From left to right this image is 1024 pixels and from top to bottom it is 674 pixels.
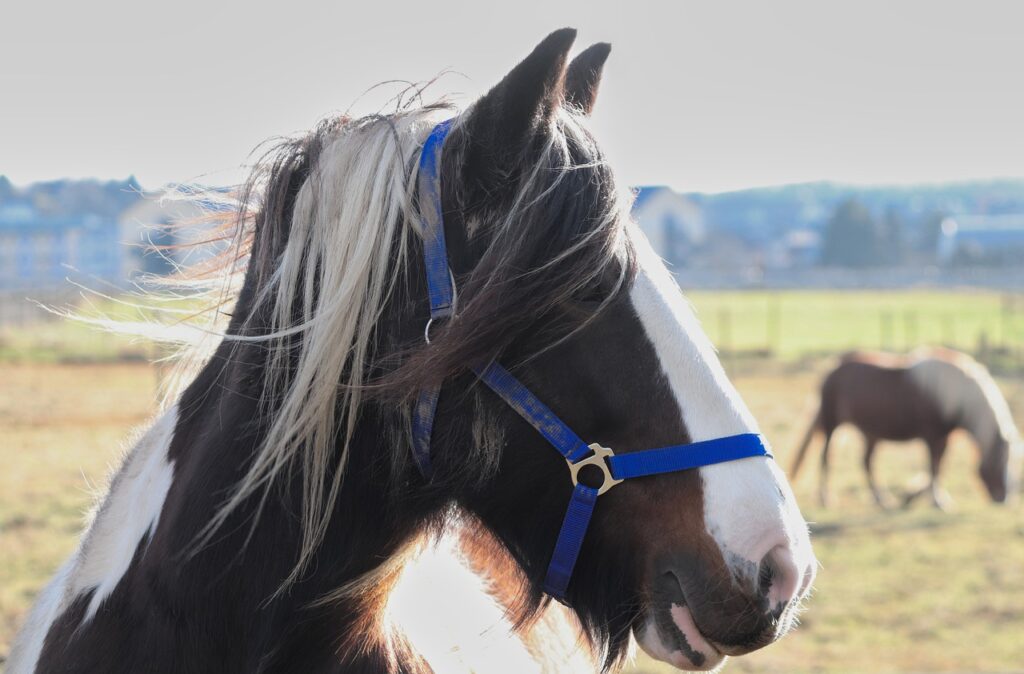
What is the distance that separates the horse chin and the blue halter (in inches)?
6.1

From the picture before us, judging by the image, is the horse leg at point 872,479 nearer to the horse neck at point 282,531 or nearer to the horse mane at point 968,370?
the horse mane at point 968,370

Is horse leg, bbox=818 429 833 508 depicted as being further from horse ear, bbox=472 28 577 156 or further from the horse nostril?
horse ear, bbox=472 28 577 156

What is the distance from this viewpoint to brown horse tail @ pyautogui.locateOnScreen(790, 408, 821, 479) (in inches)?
485

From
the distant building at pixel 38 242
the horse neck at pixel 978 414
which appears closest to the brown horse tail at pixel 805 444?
the horse neck at pixel 978 414

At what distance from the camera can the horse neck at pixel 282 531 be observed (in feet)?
4.95

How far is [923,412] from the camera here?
12430 mm

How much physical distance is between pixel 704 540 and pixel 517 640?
38.2 inches

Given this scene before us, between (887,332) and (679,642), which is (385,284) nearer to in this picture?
(679,642)

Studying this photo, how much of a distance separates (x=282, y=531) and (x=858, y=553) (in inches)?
337

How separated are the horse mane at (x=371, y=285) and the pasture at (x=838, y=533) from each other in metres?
0.76

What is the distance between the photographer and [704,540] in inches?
54.3

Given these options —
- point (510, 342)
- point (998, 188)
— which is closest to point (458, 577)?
point (510, 342)

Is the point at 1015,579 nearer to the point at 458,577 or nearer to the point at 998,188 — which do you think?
the point at 458,577

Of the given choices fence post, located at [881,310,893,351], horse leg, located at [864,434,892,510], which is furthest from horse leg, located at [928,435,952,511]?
fence post, located at [881,310,893,351]
